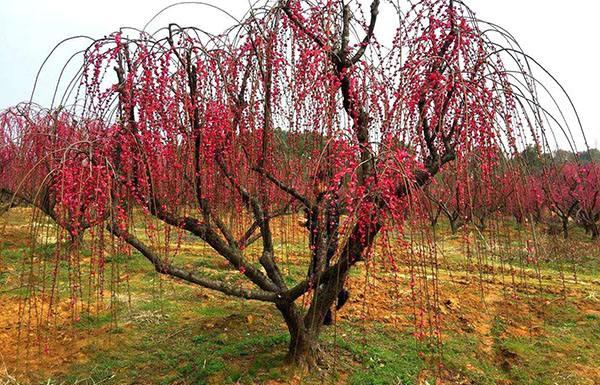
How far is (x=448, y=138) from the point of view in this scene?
3754 mm

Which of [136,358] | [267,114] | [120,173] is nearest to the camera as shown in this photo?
[120,173]

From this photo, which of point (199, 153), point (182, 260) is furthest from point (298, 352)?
point (182, 260)

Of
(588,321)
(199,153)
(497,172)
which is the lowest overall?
(588,321)

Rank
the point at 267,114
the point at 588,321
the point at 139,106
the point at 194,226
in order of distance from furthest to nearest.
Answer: the point at 588,321 → the point at 194,226 → the point at 267,114 → the point at 139,106

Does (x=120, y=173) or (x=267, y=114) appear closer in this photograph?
(x=120, y=173)

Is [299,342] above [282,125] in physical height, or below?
below

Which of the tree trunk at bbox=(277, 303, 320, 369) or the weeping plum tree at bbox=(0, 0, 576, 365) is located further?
the tree trunk at bbox=(277, 303, 320, 369)

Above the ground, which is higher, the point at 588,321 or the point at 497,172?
the point at 497,172

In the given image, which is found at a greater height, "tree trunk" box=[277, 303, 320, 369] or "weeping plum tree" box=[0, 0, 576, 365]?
"weeping plum tree" box=[0, 0, 576, 365]

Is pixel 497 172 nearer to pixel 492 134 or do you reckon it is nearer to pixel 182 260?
pixel 492 134

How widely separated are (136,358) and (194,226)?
1948mm

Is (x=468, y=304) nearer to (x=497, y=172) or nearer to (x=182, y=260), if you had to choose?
(x=497, y=172)

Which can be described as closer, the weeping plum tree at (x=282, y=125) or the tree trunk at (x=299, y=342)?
the weeping plum tree at (x=282, y=125)

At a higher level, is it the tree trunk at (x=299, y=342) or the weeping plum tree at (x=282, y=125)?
the weeping plum tree at (x=282, y=125)
